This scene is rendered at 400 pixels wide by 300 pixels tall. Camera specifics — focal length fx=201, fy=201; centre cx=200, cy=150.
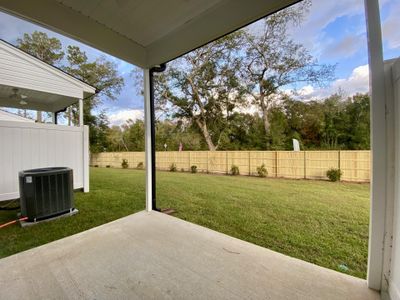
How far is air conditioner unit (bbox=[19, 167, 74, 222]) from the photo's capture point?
2.80 metres

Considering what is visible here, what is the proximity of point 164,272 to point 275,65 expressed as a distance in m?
10.2

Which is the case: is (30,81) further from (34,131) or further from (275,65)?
(275,65)

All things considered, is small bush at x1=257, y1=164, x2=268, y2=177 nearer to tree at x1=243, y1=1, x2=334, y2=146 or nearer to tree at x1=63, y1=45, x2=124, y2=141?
tree at x1=243, y1=1, x2=334, y2=146

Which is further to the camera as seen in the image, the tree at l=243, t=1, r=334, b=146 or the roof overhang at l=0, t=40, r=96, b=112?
the tree at l=243, t=1, r=334, b=146

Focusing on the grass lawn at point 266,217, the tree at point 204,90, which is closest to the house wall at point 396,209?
the grass lawn at point 266,217

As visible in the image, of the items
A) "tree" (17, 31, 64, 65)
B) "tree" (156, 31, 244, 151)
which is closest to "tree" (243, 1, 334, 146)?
"tree" (156, 31, 244, 151)

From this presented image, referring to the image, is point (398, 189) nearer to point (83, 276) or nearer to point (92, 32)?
point (83, 276)

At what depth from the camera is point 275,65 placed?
31.4ft

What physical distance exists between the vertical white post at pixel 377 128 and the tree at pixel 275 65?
833cm

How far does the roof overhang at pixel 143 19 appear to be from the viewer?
181cm

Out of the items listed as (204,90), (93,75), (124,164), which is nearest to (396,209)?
(204,90)

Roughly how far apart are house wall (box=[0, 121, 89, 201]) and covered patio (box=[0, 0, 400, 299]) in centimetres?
252

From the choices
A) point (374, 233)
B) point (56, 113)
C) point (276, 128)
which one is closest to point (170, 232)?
point (374, 233)

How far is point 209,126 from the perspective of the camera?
11469mm
